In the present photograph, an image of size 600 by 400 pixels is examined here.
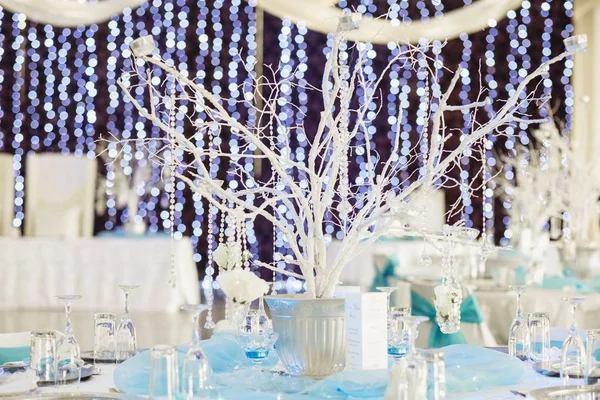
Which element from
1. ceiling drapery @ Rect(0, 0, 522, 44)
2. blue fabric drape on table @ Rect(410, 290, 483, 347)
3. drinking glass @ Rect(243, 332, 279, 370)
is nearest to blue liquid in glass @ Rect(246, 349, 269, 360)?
drinking glass @ Rect(243, 332, 279, 370)

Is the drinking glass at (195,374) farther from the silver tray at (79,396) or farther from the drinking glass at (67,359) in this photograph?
the drinking glass at (67,359)

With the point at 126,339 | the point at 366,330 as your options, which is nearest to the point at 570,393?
the point at 366,330

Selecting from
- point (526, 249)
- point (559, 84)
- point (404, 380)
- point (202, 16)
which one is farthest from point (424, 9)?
point (404, 380)

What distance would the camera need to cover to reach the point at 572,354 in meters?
2.31

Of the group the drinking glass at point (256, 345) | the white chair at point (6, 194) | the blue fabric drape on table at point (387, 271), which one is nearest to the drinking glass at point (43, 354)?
the drinking glass at point (256, 345)

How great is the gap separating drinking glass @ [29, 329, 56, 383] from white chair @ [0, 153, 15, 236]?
31.1 feet

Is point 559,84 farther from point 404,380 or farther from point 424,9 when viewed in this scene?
point 404,380

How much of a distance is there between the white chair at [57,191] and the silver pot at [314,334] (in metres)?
8.64

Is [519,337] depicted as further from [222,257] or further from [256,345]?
[222,257]

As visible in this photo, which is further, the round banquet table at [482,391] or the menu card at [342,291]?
the menu card at [342,291]

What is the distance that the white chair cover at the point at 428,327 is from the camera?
13.6 ft

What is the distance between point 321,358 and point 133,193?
956cm

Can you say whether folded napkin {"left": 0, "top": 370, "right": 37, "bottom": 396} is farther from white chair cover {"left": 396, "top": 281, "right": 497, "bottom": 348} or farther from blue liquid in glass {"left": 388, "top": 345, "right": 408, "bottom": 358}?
white chair cover {"left": 396, "top": 281, "right": 497, "bottom": 348}

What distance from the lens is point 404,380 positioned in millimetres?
1692
